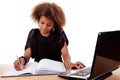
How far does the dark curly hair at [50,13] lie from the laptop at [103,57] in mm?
659

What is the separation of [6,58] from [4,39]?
0.25m

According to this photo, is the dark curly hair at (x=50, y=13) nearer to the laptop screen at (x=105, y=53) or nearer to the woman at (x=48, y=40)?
the woman at (x=48, y=40)

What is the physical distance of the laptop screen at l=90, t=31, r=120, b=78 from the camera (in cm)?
106

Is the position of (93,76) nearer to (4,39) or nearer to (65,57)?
(65,57)

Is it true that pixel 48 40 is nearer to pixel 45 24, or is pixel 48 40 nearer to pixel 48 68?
pixel 45 24

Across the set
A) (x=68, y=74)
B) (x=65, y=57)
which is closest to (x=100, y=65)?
(x=68, y=74)

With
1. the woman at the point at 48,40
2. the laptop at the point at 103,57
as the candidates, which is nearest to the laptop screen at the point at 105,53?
the laptop at the point at 103,57

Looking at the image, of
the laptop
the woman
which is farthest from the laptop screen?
the woman

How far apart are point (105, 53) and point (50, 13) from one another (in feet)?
2.90

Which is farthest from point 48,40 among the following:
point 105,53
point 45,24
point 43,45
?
point 105,53

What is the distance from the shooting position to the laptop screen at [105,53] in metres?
1.06

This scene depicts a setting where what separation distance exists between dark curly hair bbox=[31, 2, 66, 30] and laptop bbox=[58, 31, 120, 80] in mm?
659

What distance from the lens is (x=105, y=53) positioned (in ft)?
3.72

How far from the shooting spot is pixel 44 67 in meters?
1.44
